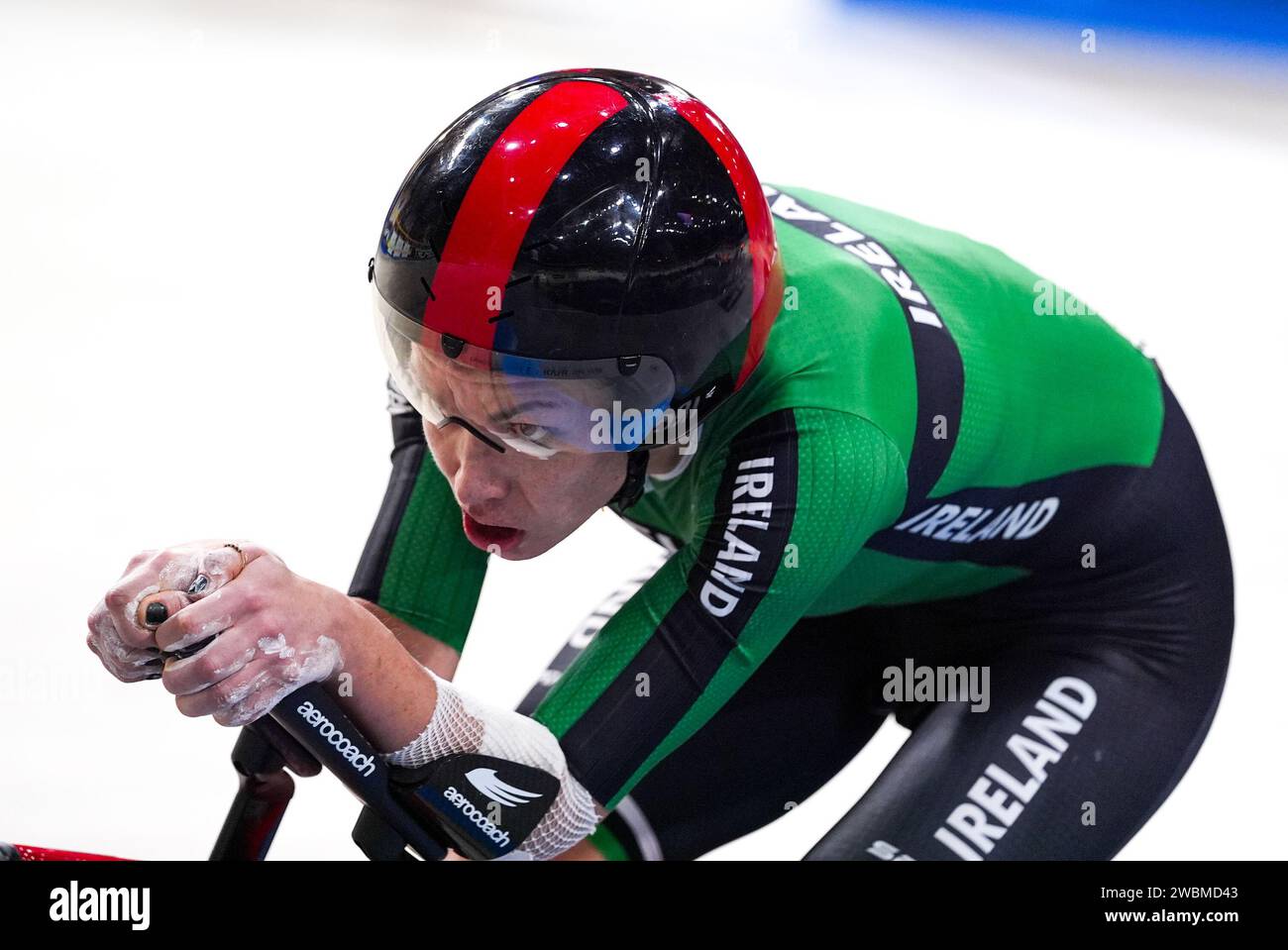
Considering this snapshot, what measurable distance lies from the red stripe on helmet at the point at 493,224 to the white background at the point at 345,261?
1.72 metres

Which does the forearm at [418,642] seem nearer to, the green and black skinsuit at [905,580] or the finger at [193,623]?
the green and black skinsuit at [905,580]

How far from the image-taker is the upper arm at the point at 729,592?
2.22 meters

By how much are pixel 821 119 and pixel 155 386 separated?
10.7 feet

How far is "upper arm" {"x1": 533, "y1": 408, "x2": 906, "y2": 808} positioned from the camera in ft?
7.28

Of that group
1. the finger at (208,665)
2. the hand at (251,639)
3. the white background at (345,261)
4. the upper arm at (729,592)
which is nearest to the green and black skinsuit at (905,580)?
the upper arm at (729,592)

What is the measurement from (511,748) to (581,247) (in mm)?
673

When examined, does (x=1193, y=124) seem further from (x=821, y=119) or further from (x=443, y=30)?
(x=443, y=30)

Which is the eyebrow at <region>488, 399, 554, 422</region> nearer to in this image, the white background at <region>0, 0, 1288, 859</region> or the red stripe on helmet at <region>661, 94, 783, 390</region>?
the red stripe on helmet at <region>661, 94, 783, 390</region>

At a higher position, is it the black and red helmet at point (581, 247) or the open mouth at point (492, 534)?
the black and red helmet at point (581, 247)

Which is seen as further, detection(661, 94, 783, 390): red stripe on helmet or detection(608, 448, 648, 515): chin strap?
detection(608, 448, 648, 515): chin strap

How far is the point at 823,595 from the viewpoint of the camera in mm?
Answer: 2770

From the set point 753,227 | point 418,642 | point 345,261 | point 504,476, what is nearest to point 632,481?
point 504,476

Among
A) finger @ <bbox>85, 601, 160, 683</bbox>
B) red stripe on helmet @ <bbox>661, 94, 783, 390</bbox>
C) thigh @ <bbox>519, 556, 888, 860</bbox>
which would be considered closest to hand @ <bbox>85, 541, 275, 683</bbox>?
finger @ <bbox>85, 601, 160, 683</bbox>
